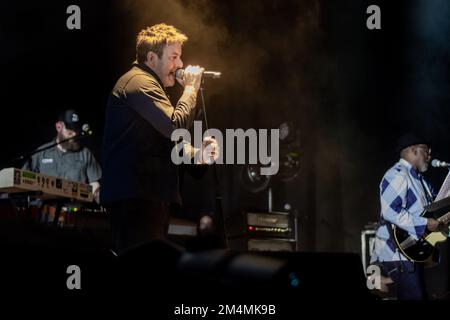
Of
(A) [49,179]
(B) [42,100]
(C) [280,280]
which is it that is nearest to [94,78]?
(B) [42,100]

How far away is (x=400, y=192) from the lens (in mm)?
5340

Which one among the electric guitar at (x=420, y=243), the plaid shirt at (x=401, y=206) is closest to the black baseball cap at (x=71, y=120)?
the plaid shirt at (x=401, y=206)

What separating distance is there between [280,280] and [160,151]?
152 cm

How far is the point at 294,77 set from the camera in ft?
29.5

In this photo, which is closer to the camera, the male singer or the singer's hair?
the male singer

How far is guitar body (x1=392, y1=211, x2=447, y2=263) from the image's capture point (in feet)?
17.1

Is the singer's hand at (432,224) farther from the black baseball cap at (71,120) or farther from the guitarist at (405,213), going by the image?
the black baseball cap at (71,120)

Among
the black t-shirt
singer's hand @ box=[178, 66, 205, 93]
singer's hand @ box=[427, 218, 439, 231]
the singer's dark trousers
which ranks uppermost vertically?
the black t-shirt

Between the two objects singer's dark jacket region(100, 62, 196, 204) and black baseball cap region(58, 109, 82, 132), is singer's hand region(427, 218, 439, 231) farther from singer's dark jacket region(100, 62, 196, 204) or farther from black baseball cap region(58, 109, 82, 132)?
black baseball cap region(58, 109, 82, 132)

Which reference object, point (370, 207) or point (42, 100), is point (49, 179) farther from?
point (370, 207)

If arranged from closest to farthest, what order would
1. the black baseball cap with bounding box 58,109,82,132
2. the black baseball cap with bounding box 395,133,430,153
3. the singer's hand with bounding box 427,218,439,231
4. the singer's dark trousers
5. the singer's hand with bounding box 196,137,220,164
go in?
1. the singer's dark trousers
2. the singer's hand with bounding box 196,137,220,164
3. the singer's hand with bounding box 427,218,439,231
4. the black baseball cap with bounding box 395,133,430,153
5. the black baseball cap with bounding box 58,109,82,132

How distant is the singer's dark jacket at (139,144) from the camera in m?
2.99

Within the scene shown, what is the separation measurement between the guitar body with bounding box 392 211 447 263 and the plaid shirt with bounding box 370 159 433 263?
2.0 inches

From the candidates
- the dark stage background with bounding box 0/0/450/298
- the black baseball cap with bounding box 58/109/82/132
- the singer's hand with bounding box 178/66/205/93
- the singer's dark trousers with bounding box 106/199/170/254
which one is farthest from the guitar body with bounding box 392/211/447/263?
the black baseball cap with bounding box 58/109/82/132
